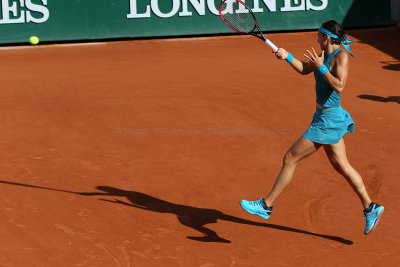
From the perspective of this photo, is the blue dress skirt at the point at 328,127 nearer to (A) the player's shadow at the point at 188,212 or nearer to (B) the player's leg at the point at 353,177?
(B) the player's leg at the point at 353,177

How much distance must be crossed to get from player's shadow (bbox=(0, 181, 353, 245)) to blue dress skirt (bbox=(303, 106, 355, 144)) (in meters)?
0.99

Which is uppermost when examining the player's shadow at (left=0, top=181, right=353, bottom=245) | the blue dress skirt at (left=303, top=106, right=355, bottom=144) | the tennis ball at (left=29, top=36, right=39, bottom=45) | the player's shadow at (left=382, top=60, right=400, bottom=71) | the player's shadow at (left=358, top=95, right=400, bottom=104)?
the blue dress skirt at (left=303, top=106, right=355, bottom=144)

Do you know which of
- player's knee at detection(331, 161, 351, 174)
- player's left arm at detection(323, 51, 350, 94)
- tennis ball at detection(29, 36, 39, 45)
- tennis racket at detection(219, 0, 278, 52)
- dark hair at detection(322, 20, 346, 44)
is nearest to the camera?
player's left arm at detection(323, 51, 350, 94)

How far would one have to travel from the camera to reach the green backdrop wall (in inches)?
633

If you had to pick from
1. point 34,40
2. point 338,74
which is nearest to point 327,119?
point 338,74

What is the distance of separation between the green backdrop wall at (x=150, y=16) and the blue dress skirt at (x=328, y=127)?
10796mm

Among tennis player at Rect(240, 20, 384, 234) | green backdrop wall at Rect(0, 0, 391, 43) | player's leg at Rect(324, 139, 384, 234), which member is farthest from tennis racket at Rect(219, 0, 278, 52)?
green backdrop wall at Rect(0, 0, 391, 43)

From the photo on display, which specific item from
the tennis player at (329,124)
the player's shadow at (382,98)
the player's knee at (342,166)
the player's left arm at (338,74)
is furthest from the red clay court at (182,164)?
the player's left arm at (338,74)

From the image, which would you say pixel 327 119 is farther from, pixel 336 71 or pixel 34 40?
pixel 34 40

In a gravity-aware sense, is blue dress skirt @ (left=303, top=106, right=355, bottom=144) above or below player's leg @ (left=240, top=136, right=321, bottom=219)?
above

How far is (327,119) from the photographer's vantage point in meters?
5.84

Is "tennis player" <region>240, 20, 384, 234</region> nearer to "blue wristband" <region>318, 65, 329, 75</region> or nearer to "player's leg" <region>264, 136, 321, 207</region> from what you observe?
"player's leg" <region>264, 136, 321, 207</region>

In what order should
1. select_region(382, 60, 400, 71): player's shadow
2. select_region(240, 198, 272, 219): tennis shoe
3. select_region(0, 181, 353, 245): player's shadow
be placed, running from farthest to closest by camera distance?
select_region(382, 60, 400, 71): player's shadow
select_region(0, 181, 353, 245): player's shadow
select_region(240, 198, 272, 219): tennis shoe

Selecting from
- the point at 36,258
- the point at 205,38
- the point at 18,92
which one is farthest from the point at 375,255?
the point at 205,38
